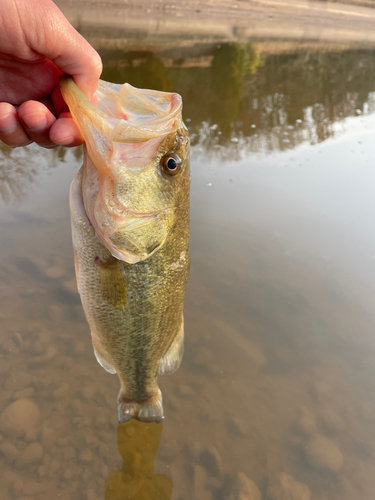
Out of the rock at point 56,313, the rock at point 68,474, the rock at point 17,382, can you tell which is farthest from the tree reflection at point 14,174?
the rock at point 68,474

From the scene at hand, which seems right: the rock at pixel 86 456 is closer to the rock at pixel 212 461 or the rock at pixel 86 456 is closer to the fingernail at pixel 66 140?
the rock at pixel 212 461

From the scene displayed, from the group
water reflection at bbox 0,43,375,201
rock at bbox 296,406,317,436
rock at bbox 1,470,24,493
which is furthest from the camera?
water reflection at bbox 0,43,375,201

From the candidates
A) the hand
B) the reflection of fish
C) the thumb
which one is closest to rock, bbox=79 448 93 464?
the reflection of fish

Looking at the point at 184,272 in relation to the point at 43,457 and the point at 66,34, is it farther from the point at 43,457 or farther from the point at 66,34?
the point at 43,457

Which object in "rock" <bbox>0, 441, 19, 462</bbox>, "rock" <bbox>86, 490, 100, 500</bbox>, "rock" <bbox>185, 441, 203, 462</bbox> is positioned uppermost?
"rock" <bbox>0, 441, 19, 462</bbox>

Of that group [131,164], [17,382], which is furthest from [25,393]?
[131,164]

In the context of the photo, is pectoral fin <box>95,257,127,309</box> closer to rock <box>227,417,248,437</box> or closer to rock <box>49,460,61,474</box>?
rock <box>49,460,61,474</box>
